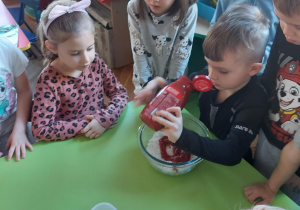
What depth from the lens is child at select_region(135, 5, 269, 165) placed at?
0.71 m

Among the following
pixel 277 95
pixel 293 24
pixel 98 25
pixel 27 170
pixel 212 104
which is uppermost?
pixel 293 24

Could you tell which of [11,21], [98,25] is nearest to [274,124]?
[11,21]

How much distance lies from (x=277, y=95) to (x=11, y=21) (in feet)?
4.53

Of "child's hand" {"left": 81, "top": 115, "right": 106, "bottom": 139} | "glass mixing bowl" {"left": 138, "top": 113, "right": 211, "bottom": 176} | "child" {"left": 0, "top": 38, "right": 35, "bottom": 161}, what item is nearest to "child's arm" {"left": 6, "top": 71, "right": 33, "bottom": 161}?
"child" {"left": 0, "top": 38, "right": 35, "bottom": 161}

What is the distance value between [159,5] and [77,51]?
441mm

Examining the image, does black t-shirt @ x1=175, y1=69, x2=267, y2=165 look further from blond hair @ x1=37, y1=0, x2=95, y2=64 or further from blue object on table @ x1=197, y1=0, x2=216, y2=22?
blue object on table @ x1=197, y1=0, x2=216, y2=22

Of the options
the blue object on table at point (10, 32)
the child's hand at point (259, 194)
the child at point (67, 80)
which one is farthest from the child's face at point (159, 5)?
the child's hand at point (259, 194)

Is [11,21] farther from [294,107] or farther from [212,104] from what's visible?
[294,107]

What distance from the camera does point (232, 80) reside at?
31.7 inches

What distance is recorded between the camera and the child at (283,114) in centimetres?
68

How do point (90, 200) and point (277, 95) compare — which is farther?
point (277, 95)

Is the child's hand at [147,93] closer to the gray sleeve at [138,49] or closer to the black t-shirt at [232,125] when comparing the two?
the black t-shirt at [232,125]

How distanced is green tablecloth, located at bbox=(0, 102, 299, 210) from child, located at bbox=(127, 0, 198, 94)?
62 cm

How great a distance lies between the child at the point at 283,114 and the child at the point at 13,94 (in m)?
0.80
